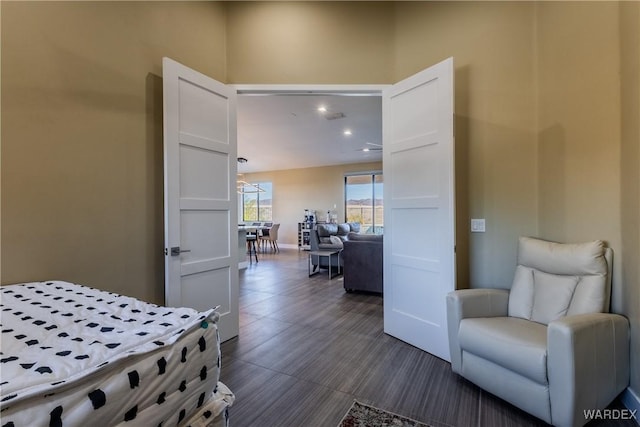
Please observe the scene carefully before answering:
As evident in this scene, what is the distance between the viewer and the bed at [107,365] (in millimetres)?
686

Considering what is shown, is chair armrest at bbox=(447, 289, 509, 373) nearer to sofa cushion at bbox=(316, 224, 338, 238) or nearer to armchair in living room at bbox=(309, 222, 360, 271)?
armchair in living room at bbox=(309, 222, 360, 271)

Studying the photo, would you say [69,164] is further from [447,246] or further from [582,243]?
[582,243]

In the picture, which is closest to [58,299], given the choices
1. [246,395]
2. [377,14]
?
[246,395]

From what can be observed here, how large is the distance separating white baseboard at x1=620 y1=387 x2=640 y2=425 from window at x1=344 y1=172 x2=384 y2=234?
7.18m

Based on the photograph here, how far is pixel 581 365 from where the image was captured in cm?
151

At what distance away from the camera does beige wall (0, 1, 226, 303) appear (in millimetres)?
1619

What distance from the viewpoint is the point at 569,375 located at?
1480 millimetres

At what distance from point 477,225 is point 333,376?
178 cm

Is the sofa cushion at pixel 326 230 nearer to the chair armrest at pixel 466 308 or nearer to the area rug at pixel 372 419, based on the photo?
the chair armrest at pixel 466 308

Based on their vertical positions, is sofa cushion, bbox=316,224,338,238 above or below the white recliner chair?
above

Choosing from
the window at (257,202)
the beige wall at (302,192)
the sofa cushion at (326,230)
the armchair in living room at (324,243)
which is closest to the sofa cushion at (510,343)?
the armchair in living room at (324,243)

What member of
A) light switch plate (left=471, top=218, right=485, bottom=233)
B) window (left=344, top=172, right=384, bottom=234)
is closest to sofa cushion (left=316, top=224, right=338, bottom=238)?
window (left=344, top=172, right=384, bottom=234)

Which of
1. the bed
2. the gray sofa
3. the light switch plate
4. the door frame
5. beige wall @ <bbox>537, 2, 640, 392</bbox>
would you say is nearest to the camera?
the bed

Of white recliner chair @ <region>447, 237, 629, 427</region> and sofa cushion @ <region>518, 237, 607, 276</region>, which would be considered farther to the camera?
sofa cushion @ <region>518, 237, 607, 276</region>
